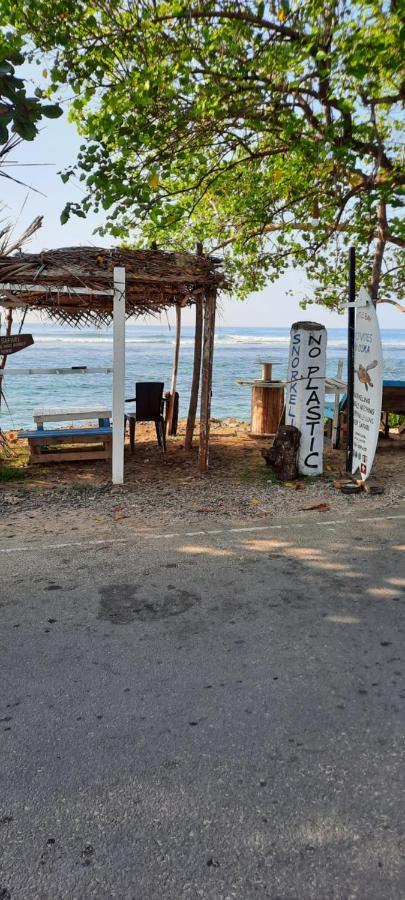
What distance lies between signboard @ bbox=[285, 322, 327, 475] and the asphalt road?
3.25 metres

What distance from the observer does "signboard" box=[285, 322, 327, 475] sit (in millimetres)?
8234

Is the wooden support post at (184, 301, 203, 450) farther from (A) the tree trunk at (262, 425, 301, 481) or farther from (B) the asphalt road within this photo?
(B) the asphalt road

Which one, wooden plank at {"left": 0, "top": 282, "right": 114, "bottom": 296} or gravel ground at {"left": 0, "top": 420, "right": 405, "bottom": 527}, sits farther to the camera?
wooden plank at {"left": 0, "top": 282, "right": 114, "bottom": 296}

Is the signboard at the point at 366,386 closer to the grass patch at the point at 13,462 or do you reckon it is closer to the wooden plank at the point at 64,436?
the wooden plank at the point at 64,436

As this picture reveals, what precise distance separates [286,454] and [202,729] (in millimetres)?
5446

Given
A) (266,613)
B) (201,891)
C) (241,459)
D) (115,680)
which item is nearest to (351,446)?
(241,459)

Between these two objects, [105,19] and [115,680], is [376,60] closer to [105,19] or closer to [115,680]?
[105,19]

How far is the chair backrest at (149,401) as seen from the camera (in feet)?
32.5

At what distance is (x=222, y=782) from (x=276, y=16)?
9.14 metres

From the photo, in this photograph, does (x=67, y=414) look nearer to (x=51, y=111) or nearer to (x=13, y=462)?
(x=13, y=462)

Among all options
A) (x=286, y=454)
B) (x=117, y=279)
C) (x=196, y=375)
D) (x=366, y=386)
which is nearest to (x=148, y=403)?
(x=196, y=375)

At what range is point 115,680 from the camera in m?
3.39

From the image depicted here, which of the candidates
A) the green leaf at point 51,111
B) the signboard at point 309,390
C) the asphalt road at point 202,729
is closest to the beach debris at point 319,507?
the signboard at point 309,390

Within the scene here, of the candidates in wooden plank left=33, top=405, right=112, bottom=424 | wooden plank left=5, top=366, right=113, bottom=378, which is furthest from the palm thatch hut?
wooden plank left=33, top=405, right=112, bottom=424
